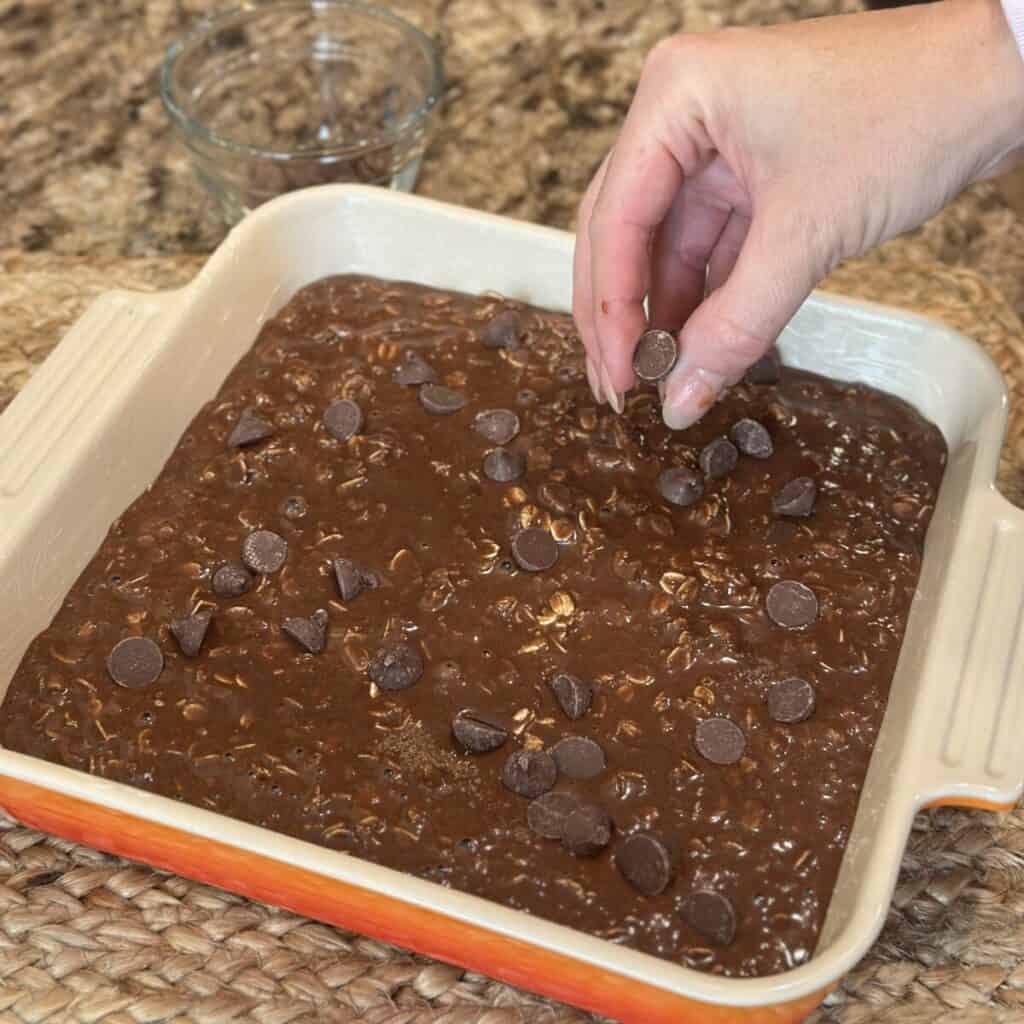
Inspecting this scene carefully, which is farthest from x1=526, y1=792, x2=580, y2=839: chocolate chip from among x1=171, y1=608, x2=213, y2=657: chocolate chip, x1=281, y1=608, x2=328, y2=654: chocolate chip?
x1=171, y1=608, x2=213, y2=657: chocolate chip

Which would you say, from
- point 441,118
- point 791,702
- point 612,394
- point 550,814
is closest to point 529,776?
point 550,814

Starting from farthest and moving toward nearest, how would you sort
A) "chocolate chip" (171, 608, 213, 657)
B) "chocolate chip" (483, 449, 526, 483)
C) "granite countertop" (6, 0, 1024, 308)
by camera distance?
"granite countertop" (6, 0, 1024, 308) → "chocolate chip" (483, 449, 526, 483) → "chocolate chip" (171, 608, 213, 657)

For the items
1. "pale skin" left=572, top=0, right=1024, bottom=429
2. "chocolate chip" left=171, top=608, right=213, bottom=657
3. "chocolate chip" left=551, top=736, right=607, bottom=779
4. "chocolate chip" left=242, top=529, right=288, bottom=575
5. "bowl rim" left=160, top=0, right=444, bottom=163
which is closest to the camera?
"pale skin" left=572, top=0, right=1024, bottom=429

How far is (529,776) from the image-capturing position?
160cm

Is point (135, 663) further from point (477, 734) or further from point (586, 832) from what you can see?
point (586, 832)

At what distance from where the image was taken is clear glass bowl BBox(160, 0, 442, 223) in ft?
9.05

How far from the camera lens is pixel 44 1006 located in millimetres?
1612

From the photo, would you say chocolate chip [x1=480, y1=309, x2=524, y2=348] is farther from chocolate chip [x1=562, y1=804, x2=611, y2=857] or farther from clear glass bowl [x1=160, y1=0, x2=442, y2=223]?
chocolate chip [x1=562, y1=804, x2=611, y2=857]

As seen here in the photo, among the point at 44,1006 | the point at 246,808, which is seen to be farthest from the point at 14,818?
the point at 246,808

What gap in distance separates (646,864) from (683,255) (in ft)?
2.83

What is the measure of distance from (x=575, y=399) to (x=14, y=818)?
92 cm

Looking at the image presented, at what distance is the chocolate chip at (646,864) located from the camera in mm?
1520

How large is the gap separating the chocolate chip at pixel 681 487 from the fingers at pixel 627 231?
15 cm

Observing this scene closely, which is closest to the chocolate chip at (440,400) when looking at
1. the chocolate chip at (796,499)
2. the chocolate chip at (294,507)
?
the chocolate chip at (294,507)
